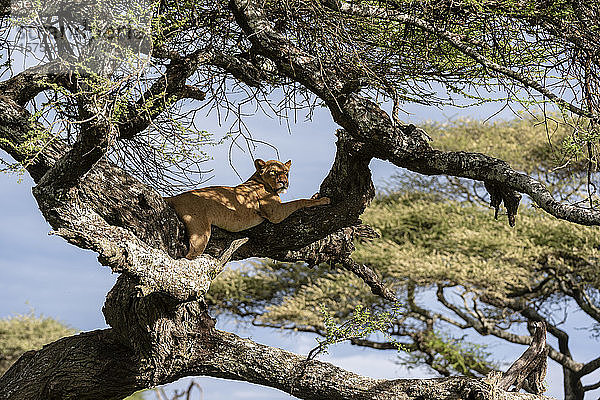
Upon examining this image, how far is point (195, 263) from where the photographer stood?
287cm

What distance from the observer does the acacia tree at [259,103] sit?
3182 mm

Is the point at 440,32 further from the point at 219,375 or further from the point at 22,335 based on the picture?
Answer: the point at 22,335

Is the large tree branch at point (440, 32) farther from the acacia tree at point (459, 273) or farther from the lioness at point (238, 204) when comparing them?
the acacia tree at point (459, 273)

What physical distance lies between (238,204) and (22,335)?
9319 millimetres

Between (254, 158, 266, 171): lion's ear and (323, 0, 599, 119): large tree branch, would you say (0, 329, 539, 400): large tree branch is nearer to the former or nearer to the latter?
(254, 158, 266, 171): lion's ear

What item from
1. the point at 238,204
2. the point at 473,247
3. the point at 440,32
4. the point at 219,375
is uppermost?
the point at 473,247

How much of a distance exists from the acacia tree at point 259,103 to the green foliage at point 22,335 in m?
8.19

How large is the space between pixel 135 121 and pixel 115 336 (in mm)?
1123

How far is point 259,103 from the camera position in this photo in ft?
13.3

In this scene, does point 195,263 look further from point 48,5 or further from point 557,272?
point 557,272

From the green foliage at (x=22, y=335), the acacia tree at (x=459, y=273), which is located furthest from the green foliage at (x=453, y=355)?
the green foliage at (x=22, y=335)

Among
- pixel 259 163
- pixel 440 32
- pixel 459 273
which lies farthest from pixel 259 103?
pixel 459 273

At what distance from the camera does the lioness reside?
3.47 meters

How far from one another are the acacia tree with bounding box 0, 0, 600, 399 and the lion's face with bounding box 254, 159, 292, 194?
24 centimetres
